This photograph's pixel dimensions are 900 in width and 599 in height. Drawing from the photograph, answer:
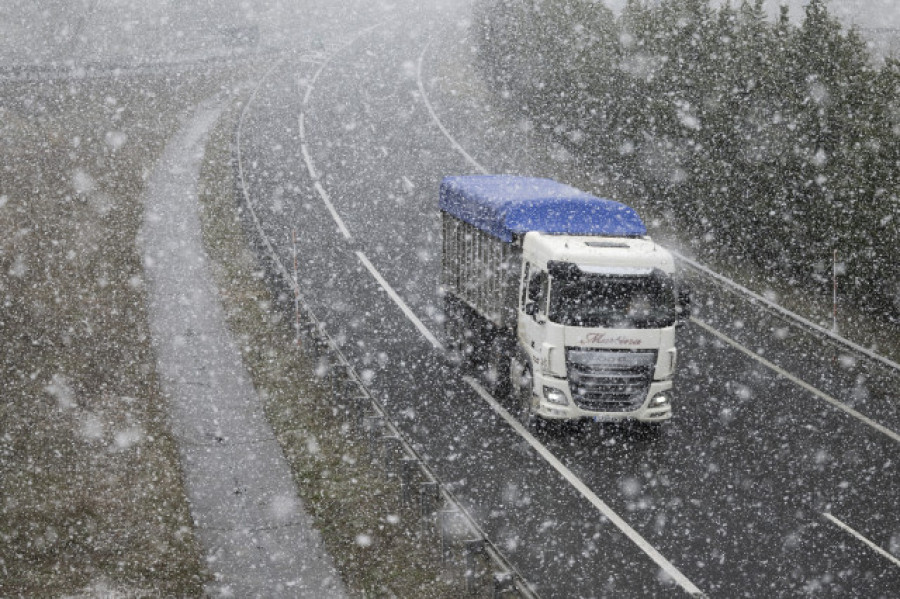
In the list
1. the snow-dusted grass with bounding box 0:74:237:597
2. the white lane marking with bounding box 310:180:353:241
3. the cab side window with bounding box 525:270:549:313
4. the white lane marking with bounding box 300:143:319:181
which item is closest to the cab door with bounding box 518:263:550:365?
the cab side window with bounding box 525:270:549:313

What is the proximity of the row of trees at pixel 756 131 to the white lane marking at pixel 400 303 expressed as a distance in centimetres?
862

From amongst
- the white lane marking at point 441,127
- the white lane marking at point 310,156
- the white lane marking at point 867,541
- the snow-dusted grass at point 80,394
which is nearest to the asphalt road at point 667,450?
the white lane marking at point 867,541

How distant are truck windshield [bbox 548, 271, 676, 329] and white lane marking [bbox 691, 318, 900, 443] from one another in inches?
166

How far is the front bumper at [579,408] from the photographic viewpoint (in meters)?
15.0

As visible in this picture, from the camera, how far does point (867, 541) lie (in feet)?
41.4

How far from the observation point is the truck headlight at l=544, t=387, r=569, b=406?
14999 millimetres

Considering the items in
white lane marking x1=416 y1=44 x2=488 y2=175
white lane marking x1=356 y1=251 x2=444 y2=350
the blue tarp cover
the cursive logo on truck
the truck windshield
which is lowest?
white lane marking x1=416 y1=44 x2=488 y2=175

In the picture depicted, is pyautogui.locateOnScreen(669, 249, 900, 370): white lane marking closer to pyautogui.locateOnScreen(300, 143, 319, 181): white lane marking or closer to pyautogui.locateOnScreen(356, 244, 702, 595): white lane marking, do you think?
pyautogui.locateOnScreen(356, 244, 702, 595): white lane marking

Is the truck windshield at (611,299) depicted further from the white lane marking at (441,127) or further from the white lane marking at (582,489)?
the white lane marking at (441,127)

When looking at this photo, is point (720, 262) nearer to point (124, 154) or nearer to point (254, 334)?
point (254, 334)

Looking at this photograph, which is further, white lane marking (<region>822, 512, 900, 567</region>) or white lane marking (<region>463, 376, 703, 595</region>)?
white lane marking (<region>822, 512, 900, 567</region>)

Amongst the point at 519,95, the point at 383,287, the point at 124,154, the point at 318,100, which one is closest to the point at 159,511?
the point at 383,287

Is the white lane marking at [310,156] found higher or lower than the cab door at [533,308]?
lower

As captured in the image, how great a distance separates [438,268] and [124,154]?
726 inches
